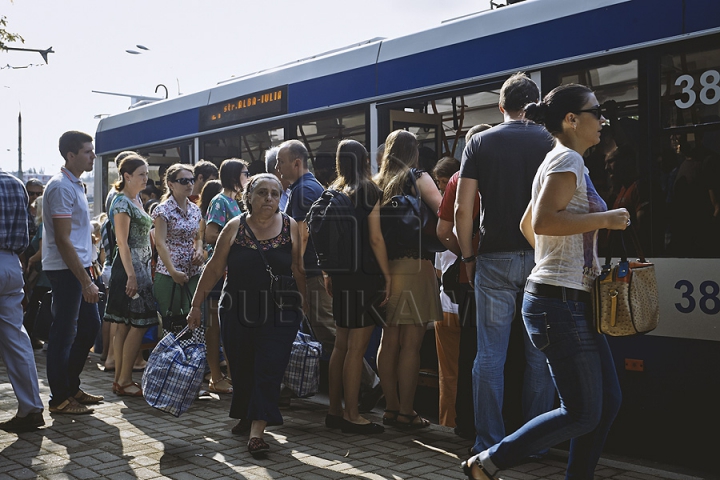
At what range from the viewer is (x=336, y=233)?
206 inches

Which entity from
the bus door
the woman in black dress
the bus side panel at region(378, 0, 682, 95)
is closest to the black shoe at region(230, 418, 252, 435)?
the woman in black dress

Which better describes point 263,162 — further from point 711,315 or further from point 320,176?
point 711,315

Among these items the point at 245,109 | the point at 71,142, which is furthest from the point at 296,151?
the point at 245,109

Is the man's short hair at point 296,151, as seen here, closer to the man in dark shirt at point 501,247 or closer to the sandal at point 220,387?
the man in dark shirt at point 501,247

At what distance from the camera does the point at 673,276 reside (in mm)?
4855

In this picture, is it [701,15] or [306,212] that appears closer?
[701,15]

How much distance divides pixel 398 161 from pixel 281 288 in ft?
3.79

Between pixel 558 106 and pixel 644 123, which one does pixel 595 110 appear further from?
pixel 644 123

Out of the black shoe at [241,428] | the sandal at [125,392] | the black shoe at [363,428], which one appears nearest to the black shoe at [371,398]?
the black shoe at [363,428]

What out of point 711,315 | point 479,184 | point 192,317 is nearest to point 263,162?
point 192,317

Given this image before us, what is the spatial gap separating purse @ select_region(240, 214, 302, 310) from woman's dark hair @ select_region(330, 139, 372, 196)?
707 millimetres

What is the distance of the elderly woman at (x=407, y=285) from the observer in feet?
17.3

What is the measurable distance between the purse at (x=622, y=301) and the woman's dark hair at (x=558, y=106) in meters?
0.66

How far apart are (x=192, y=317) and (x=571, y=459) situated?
8.91 ft
